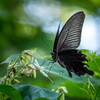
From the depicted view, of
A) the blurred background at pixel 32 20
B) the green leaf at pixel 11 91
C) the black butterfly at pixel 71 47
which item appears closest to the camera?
the green leaf at pixel 11 91

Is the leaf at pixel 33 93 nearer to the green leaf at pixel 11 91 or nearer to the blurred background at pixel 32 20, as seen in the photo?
the green leaf at pixel 11 91

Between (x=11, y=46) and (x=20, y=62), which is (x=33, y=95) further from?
(x=11, y=46)

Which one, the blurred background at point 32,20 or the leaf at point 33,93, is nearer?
the leaf at point 33,93

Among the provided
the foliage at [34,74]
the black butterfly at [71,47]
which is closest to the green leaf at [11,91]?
the foliage at [34,74]

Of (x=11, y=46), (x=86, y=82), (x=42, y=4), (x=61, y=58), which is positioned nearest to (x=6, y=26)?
(x=11, y=46)

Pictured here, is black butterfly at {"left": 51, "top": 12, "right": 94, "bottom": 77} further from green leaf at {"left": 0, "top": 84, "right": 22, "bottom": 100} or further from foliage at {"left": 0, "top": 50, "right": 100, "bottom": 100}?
green leaf at {"left": 0, "top": 84, "right": 22, "bottom": 100}

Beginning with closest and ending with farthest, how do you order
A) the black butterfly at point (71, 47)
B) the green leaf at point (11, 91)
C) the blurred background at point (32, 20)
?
the green leaf at point (11, 91) < the black butterfly at point (71, 47) < the blurred background at point (32, 20)

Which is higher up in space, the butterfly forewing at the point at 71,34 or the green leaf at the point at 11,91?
the butterfly forewing at the point at 71,34

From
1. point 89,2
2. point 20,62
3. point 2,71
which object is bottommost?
point 2,71
